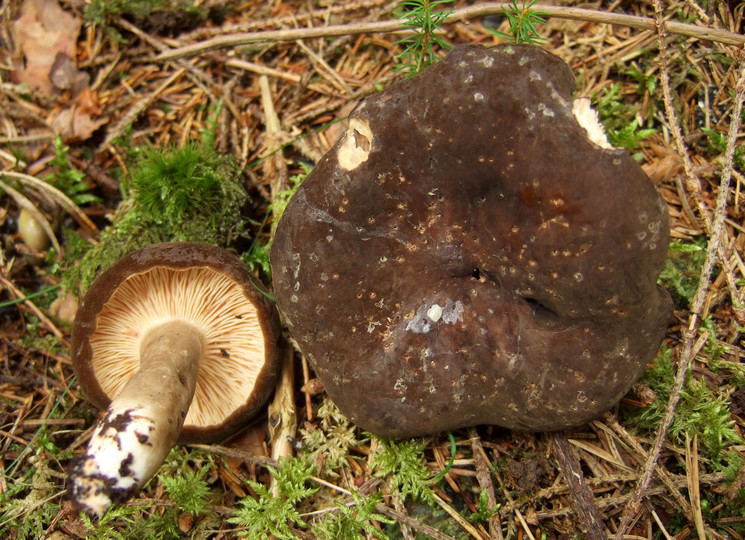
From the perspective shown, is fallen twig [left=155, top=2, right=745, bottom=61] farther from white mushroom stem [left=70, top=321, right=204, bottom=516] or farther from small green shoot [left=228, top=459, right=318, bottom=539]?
small green shoot [left=228, top=459, right=318, bottom=539]

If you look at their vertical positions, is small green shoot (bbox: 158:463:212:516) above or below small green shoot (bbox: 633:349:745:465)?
above

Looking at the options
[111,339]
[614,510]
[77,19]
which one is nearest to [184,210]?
[111,339]

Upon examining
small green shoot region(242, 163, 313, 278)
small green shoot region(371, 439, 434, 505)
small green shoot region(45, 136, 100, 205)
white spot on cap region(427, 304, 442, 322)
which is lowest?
small green shoot region(371, 439, 434, 505)

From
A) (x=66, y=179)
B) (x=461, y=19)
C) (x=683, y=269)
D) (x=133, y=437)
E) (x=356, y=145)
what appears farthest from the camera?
(x=66, y=179)

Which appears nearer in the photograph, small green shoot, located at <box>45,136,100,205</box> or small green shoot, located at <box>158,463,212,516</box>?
small green shoot, located at <box>158,463,212,516</box>

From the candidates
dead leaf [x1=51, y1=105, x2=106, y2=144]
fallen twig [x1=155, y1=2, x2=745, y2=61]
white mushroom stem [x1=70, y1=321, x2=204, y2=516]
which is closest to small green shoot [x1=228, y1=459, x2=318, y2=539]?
white mushroom stem [x1=70, y1=321, x2=204, y2=516]

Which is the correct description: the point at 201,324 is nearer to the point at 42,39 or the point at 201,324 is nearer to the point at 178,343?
the point at 178,343

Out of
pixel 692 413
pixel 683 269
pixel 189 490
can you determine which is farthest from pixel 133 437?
pixel 683 269
